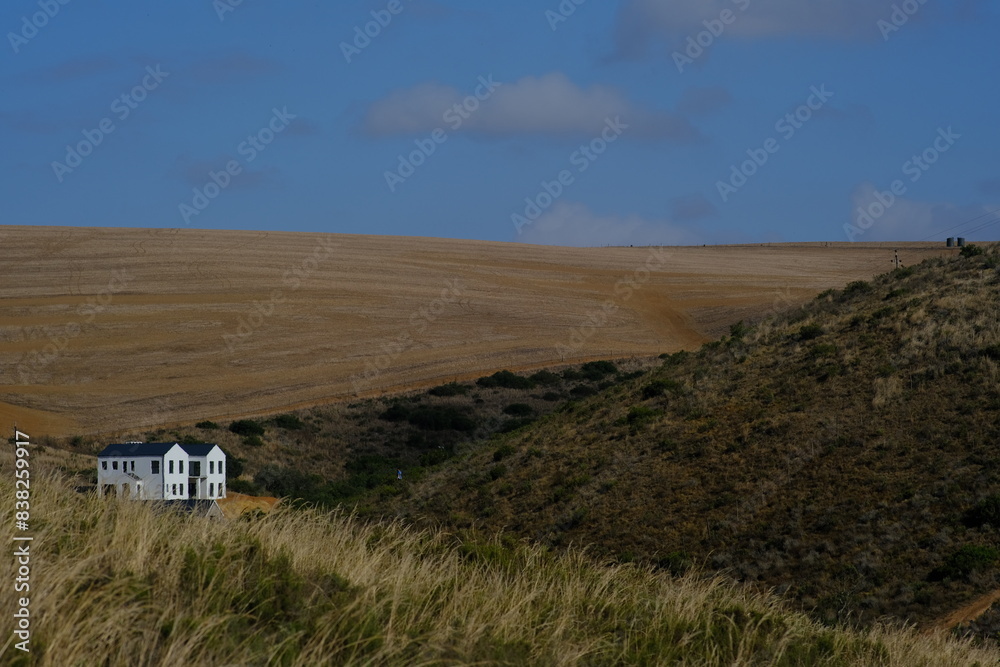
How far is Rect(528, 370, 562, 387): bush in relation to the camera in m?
63.6

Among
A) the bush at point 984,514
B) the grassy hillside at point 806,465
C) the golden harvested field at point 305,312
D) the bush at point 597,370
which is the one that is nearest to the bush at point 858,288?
the grassy hillside at point 806,465

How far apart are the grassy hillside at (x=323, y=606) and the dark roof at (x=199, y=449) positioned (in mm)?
31141

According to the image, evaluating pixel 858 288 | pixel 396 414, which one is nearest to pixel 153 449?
pixel 396 414

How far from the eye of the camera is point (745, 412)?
32.8 m

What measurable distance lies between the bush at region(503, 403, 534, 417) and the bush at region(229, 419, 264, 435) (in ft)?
43.7

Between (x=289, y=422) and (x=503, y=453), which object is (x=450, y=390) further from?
(x=503, y=453)

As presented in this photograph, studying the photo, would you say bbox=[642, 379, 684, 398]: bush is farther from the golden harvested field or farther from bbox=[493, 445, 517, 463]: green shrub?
the golden harvested field

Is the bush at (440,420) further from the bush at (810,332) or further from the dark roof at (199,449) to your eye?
the bush at (810,332)

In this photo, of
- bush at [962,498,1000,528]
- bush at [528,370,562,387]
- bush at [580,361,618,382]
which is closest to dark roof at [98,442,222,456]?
bush at [962,498,1000,528]

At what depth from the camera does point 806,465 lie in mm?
27547

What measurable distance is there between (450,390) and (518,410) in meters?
6.05

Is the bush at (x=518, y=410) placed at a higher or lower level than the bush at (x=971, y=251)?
lower

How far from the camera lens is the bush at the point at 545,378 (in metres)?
63.6

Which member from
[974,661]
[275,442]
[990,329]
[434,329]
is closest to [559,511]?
[990,329]
